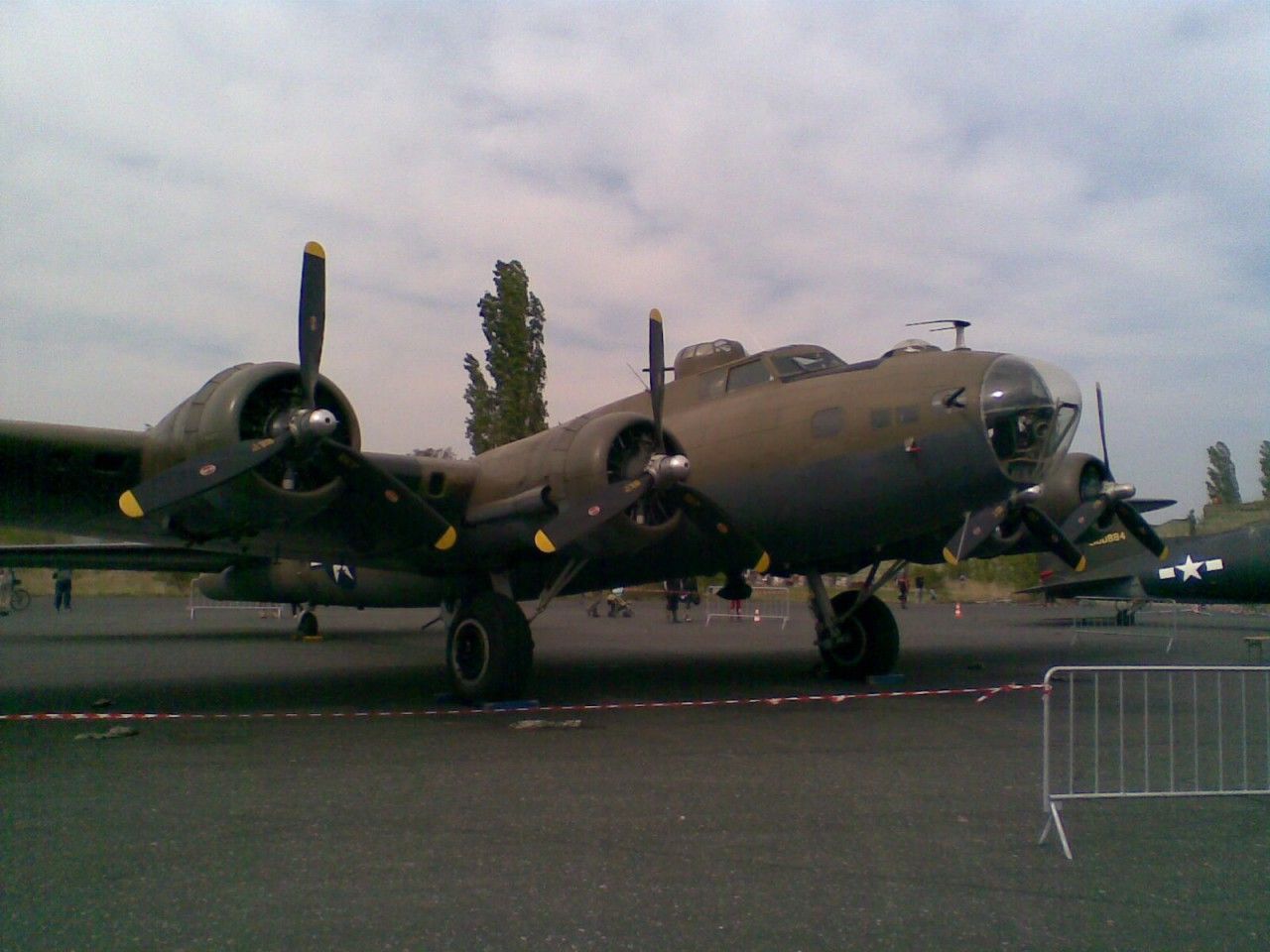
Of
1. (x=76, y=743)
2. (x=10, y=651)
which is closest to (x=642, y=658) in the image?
(x=76, y=743)

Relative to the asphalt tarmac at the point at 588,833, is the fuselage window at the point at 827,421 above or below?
above

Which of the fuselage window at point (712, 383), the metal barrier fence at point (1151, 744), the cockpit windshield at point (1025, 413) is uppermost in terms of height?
the fuselage window at point (712, 383)

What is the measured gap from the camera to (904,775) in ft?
22.0

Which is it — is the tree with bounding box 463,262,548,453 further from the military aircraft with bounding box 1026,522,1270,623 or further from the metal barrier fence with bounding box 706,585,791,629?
the military aircraft with bounding box 1026,522,1270,623

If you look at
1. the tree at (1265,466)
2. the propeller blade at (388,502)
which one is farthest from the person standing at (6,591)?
the tree at (1265,466)

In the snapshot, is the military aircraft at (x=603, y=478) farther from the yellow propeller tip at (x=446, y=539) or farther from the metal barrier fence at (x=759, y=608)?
the metal barrier fence at (x=759, y=608)

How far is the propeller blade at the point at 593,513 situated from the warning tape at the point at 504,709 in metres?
1.78

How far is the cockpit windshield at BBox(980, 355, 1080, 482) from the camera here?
9047 mm

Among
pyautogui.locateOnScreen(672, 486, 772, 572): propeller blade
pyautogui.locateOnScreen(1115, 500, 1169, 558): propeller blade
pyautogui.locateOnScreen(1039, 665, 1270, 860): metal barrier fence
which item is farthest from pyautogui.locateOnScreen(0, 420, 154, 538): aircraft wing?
pyautogui.locateOnScreen(1115, 500, 1169, 558): propeller blade

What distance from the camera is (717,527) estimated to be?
1016 centimetres

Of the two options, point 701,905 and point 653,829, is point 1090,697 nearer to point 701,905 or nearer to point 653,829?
point 653,829

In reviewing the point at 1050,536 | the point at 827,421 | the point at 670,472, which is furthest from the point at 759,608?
the point at 670,472

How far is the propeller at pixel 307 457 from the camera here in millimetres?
8711

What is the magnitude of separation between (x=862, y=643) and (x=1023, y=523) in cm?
265
